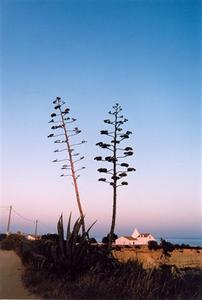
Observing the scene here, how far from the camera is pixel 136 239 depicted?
63.1m

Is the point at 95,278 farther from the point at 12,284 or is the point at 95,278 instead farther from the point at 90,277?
the point at 12,284

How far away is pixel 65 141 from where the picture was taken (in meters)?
18.8

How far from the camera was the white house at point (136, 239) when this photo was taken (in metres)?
61.9

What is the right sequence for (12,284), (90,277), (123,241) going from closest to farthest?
(90,277) < (12,284) < (123,241)

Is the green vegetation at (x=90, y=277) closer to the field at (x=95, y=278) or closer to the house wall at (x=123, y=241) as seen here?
the field at (x=95, y=278)

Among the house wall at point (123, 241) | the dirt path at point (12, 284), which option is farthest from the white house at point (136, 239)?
the dirt path at point (12, 284)

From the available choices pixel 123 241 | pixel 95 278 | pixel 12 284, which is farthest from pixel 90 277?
pixel 123 241

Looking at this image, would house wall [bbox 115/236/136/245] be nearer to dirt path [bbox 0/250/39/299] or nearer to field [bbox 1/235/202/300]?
dirt path [bbox 0/250/39/299]

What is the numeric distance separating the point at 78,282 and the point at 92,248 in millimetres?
1553

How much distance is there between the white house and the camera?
61906 millimetres

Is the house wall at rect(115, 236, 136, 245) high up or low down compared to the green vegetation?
up

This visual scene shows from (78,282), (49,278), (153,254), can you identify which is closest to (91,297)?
(78,282)

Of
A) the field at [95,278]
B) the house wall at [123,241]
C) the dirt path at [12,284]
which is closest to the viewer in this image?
the field at [95,278]

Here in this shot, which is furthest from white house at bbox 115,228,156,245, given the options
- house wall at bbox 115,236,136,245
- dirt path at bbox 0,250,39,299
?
dirt path at bbox 0,250,39,299
